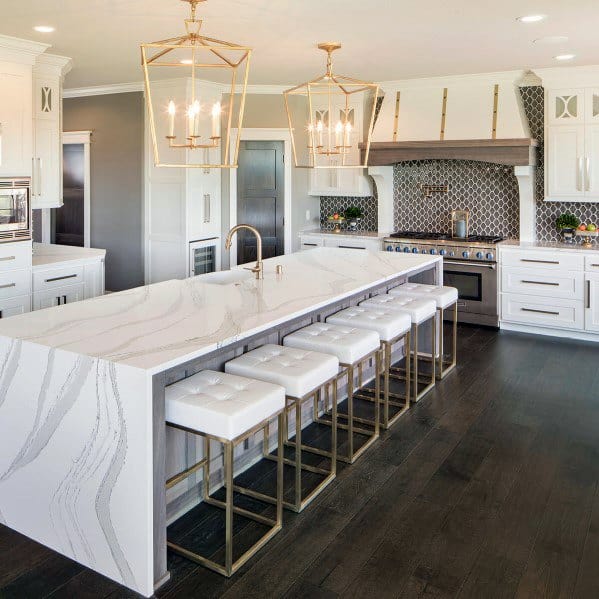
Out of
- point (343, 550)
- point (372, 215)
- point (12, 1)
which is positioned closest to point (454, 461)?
point (343, 550)

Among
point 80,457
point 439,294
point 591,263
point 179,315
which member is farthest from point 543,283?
point 80,457

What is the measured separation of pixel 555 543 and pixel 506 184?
487 cm

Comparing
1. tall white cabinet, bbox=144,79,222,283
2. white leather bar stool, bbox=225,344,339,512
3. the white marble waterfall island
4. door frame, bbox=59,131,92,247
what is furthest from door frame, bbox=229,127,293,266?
the white marble waterfall island

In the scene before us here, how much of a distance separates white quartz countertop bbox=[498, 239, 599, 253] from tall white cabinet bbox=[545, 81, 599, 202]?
450mm

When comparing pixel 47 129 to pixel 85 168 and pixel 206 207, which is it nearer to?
pixel 206 207

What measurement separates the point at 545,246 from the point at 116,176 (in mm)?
4891

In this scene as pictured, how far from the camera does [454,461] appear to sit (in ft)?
11.9

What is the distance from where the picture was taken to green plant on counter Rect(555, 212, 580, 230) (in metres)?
6.40

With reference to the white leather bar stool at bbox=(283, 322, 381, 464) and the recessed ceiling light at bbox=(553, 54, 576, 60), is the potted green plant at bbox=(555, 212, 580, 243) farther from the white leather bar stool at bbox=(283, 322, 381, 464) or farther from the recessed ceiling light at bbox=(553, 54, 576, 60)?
the white leather bar stool at bbox=(283, 322, 381, 464)

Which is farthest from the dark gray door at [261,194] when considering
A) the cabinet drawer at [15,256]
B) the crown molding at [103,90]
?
the cabinet drawer at [15,256]

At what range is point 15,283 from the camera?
4.94 meters

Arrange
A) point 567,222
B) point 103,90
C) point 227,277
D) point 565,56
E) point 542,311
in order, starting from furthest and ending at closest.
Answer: point 103,90 → point 567,222 → point 542,311 → point 565,56 → point 227,277

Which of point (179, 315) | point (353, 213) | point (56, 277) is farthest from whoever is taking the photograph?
point (353, 213)

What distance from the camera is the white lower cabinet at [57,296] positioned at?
5180mm
